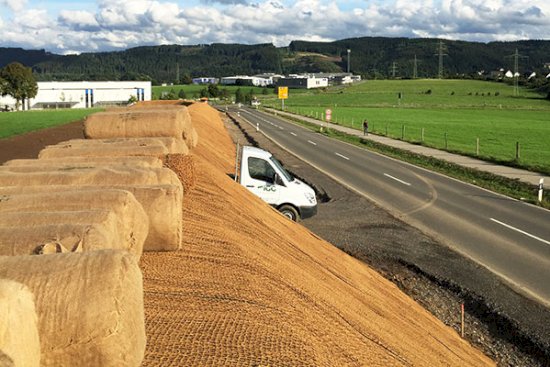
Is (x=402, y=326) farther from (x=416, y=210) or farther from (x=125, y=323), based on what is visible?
(x=416, y=210)

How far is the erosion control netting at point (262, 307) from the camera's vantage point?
4168 mm

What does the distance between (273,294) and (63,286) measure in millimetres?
2659

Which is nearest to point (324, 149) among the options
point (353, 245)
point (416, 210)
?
point (416, 210)

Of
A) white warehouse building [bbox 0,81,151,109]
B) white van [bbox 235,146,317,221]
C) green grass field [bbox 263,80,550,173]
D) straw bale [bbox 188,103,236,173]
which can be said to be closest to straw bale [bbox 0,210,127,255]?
straw bale [bbox 188,103,236,173]

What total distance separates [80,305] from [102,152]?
5983mm

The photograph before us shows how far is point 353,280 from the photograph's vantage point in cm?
862

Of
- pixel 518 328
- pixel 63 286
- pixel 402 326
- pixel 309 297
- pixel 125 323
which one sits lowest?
pixel 518 328

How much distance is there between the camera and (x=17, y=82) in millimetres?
102375

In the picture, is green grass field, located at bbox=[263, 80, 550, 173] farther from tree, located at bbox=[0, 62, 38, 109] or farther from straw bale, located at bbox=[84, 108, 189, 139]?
tree, located at bbox=[0, 62, 38, 109]

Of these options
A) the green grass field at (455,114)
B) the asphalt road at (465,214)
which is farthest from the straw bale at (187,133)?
the green grass field at (455,114)

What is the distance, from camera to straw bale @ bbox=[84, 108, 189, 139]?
483 inches

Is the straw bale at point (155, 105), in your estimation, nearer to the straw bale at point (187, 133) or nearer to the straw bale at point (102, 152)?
the straw bale at point (187, 133)

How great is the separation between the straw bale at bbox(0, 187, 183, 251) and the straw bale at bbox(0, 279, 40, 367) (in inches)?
108

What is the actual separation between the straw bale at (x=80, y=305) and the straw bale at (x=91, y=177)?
9.61ft
